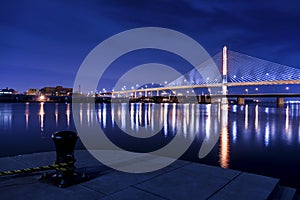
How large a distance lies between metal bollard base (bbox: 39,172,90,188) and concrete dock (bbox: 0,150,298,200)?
0.10 metres

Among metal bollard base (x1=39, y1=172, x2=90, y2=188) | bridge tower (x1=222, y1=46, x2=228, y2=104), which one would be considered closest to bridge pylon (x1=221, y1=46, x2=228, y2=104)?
bridge tower (x1=222, y1=46, x2=228, y2=104)

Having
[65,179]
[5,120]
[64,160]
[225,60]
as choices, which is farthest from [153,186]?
[225,60]

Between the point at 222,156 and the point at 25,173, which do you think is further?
the point at 222,156

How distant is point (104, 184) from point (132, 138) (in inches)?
387

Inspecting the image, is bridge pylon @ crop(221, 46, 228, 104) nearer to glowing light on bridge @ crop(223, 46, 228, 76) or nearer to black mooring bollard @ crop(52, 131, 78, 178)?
glowing light on bridge @ crop(223, 46, 228, 76)

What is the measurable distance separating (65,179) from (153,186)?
1834 mm

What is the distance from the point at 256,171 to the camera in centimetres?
865

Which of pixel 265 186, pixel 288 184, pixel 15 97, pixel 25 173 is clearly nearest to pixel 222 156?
pixel 288 184

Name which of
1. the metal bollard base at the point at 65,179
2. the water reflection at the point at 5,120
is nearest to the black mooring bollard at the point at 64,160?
the metal bollard base at the point at 65,179

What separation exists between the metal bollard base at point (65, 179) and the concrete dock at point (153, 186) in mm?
103

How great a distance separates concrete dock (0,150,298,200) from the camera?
4719 millimetres

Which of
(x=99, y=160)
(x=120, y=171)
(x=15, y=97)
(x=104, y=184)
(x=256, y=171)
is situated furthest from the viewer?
A: (x=15, y=97)

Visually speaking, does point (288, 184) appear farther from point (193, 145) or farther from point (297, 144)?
point (297, 144)

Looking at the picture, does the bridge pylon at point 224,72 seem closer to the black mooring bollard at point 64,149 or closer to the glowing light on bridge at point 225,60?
the glowing light on bridge at point 225,60
